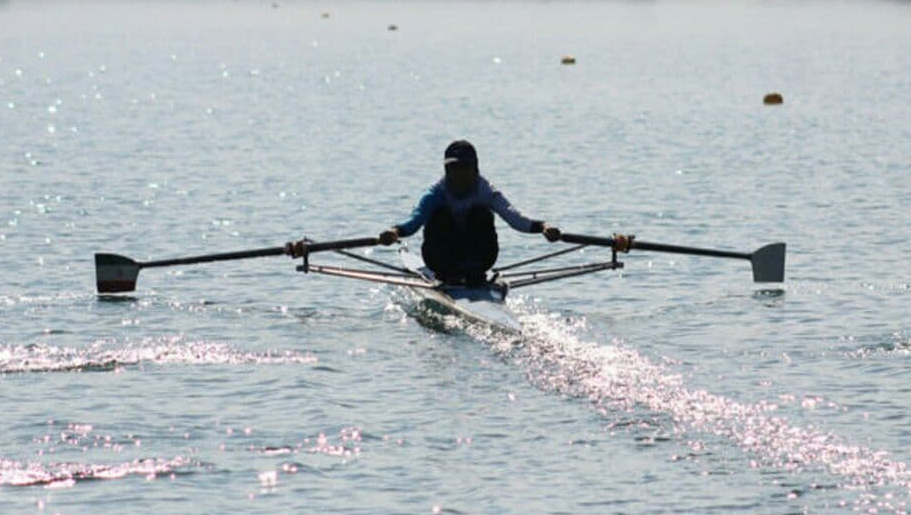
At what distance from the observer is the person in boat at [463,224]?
31625 millimetres

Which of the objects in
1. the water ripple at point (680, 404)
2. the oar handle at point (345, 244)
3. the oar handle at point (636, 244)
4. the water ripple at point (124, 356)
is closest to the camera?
the water ripple at point (680, 404)

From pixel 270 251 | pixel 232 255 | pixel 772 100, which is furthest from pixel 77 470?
pixel 772 100

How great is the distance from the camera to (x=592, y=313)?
33.3 meters

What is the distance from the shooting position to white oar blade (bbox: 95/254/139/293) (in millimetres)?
34688

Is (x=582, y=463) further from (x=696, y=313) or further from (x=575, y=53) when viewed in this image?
(x=575, y=53)

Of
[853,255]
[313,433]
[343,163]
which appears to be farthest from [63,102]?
[313,433]

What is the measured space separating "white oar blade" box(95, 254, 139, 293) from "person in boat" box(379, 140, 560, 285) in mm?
5361

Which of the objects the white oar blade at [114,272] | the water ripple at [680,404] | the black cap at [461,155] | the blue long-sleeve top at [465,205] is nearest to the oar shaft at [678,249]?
the blue long-sleeve top at [465,205]

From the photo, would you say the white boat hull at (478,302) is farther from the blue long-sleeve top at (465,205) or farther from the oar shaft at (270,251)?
the oar shaft at (270,251)

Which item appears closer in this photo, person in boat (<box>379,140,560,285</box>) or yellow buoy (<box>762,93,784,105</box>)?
person in boat (<box>379,140,560,285</box>)

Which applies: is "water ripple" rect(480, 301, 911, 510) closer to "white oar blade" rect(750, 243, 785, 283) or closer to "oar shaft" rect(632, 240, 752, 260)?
"oar shaft" rect(632, 240, 752, 260)

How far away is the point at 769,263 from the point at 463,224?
6.24m

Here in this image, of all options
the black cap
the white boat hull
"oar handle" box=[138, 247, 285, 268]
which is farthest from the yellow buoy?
the black cap

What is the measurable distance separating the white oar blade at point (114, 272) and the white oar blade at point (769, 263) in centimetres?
1044
